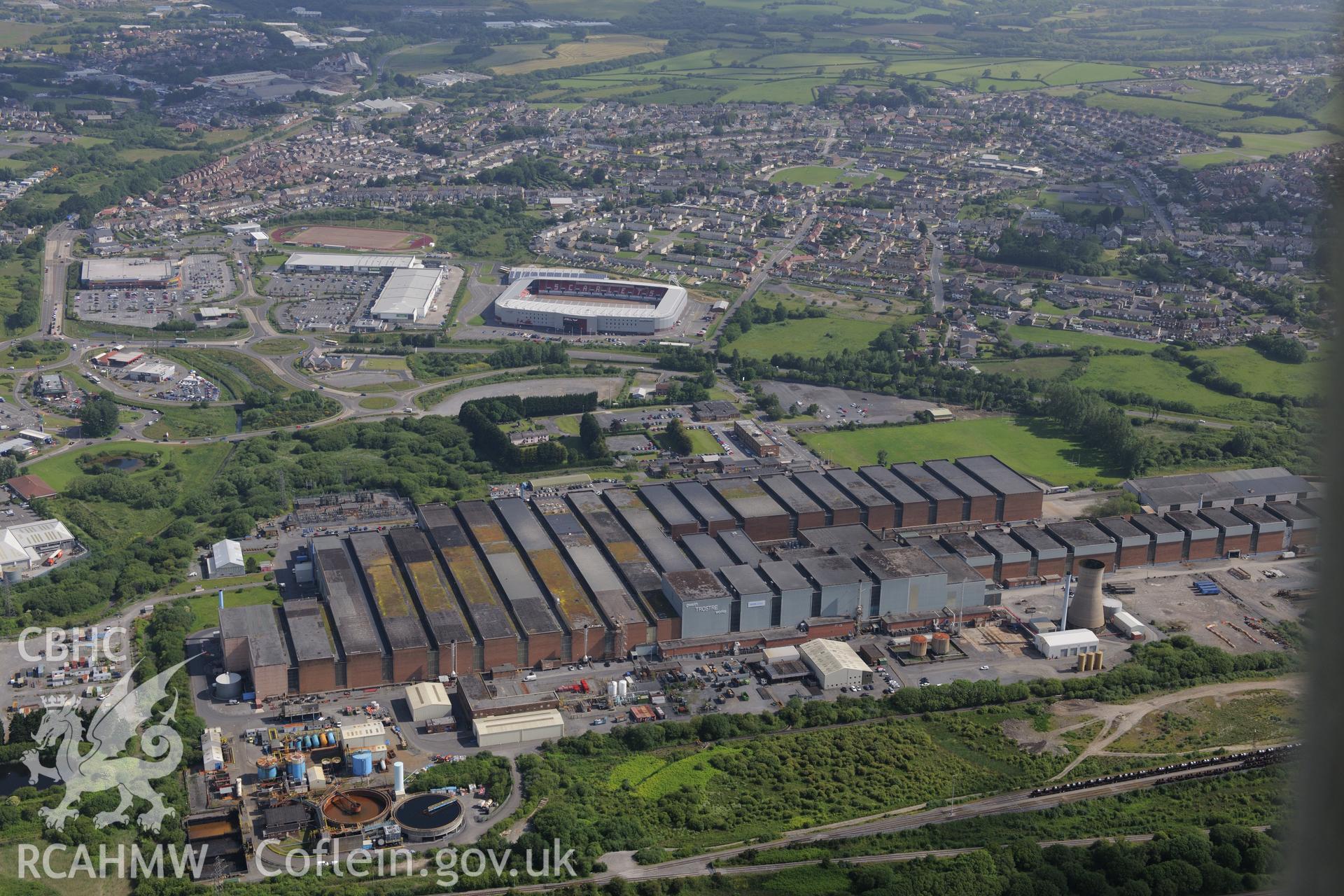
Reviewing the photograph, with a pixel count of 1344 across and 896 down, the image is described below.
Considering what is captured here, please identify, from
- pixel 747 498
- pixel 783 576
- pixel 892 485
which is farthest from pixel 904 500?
pixel 783 576

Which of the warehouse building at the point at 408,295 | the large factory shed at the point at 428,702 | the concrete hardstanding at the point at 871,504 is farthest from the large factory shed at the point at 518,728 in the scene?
the warehouse building at the point at 408,295

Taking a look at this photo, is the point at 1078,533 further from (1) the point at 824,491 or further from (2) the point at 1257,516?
(1) the point at 824,491

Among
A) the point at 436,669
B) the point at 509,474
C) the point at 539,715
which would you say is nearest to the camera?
the point at 539,715

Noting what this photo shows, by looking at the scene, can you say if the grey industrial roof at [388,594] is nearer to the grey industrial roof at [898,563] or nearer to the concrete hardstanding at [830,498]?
the grey industrial roof at [898,563]

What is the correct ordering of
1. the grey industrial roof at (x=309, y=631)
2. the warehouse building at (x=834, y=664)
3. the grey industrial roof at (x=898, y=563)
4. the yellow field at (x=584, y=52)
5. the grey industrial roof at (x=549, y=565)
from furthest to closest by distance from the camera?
the yellow field at (x=584, y=52) → the grey industrial roof at (x=898, y=563) → the grey industrial roof at (x=549, y=565) → the warehouse building at (x=834, y=664) → the grey industrial roof at (x=309, y=631)

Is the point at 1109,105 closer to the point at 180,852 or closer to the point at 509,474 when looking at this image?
the point at 509,474

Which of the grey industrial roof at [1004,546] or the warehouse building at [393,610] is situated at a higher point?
the warehouse building at [393,610]

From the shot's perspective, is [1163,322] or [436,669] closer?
[436,669]

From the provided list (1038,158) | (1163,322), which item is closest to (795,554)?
(1163,322)

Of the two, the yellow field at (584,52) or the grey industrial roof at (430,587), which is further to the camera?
the yellow field at (584,52)
